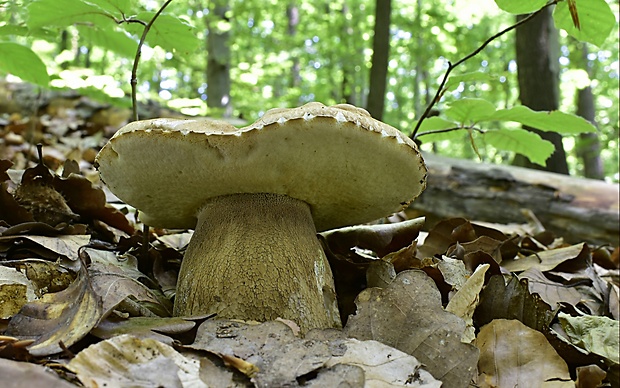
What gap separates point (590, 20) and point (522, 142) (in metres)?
0.69

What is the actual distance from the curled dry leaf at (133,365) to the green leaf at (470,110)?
5.09ft

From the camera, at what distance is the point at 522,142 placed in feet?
7.52

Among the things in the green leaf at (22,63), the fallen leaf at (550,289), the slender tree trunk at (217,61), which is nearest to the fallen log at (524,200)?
the fallen leaf at (550,289)

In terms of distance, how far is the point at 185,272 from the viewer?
5.07ft

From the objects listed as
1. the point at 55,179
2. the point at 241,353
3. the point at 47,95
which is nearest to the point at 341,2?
the point at 47,95

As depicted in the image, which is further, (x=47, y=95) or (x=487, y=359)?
(x=47, y=95)

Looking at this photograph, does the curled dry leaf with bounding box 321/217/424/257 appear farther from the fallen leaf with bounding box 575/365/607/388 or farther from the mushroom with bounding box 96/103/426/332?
the fallen leaf with bounding box 575/365/607/388


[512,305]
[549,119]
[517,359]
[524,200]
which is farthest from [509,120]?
[524,200]

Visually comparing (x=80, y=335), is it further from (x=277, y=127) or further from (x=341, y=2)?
(x=341, y=2)

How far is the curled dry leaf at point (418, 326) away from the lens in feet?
3.73

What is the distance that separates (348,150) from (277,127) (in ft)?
0.75

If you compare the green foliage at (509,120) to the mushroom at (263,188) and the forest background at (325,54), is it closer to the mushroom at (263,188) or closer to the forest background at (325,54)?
the forest background at (325,54)

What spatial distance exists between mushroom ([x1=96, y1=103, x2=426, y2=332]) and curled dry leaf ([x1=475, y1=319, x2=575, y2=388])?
1.51 feet

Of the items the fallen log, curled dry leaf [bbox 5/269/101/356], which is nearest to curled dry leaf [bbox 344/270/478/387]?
curled dry leaf [bbox 5/269/101/356]
